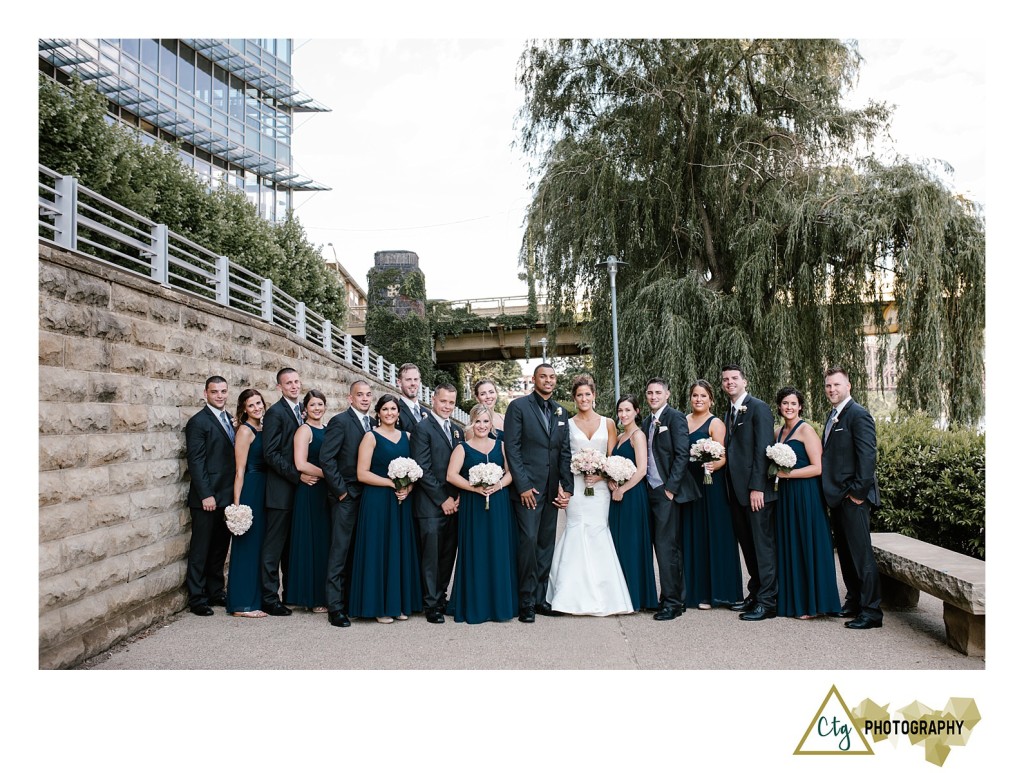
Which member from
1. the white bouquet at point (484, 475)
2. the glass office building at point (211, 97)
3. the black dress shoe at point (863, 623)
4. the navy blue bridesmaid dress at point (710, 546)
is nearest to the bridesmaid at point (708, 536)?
the navy blue bridesmaid dress at point (710, 546)

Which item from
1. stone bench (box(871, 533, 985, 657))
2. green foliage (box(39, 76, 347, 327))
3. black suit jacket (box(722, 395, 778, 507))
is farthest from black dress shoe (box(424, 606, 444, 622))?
green foliage (box(39, 76, 347, 327))

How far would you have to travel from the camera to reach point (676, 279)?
507 inches

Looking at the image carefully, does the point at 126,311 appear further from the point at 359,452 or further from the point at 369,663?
the point at 369,663

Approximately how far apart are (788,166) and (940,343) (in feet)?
12.6

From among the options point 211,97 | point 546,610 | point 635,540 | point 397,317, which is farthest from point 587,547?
point 211,97

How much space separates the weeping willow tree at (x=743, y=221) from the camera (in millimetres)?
11328

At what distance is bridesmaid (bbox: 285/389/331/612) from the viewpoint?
651 cm

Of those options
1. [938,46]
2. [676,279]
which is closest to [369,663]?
[938,46]

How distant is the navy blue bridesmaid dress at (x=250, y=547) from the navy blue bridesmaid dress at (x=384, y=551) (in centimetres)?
93

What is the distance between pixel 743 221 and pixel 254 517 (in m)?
9.38

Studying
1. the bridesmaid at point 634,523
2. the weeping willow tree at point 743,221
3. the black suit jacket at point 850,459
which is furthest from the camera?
the weeping willow tree at point 743,221

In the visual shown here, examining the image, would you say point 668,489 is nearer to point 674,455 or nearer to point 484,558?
point 674,455
